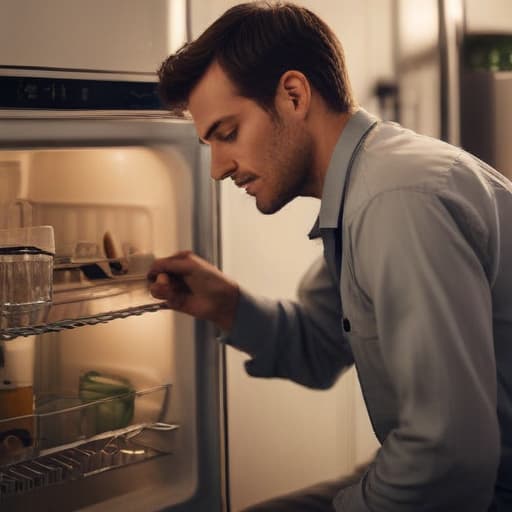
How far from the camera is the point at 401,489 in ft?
4.48

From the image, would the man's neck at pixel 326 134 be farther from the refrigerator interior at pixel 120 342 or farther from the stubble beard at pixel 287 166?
the refrigerator interior at pixel 120 342

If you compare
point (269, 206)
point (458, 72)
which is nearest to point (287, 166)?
point (269, 206)

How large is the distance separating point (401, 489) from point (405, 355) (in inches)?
8.4

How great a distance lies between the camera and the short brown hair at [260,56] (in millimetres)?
1555

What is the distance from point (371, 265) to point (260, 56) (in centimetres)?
44

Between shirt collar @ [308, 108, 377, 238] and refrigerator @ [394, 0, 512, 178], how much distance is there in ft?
2.27

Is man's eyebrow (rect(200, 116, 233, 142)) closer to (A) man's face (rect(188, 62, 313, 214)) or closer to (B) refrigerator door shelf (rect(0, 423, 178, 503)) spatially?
(A) man's face (rect(188, 62, 313, 214))

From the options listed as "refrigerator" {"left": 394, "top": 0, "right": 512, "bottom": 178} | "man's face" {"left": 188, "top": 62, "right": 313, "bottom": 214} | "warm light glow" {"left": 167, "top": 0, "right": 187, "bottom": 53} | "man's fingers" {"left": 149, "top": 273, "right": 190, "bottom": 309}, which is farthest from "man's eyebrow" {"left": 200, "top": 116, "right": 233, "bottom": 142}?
"refrigerator" {"left": 394, "top": 0, "right": 512, "bottom": 178}

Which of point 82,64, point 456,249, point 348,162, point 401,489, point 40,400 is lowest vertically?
point 401,489

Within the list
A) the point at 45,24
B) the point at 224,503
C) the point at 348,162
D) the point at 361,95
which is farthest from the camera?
the point at 361,95

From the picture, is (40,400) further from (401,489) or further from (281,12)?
(281,12)

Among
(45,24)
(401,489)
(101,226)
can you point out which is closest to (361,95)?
(101,226)

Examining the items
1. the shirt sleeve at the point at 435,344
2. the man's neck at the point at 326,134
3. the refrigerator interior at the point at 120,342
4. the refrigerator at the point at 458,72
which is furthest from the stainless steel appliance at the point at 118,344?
the refrigerator at the point at 458,72

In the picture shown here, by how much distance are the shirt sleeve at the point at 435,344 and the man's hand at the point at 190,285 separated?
434 millimetres
